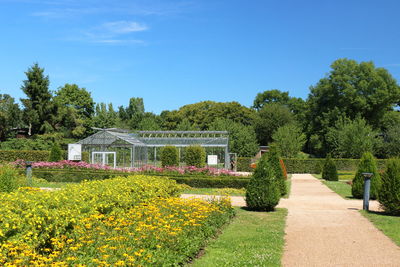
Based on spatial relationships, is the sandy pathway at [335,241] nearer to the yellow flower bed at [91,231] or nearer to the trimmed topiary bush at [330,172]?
the yellow flower bed at [91,231]

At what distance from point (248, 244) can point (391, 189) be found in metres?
6.27

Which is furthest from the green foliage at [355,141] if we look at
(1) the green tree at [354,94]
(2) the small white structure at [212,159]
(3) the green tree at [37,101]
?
(3) the green tree at [37,101]

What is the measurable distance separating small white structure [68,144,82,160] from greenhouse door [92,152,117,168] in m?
1.28

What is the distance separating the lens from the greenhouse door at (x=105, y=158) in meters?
30.8

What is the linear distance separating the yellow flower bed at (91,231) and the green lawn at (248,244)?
0.29m

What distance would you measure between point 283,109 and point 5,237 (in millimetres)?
59496

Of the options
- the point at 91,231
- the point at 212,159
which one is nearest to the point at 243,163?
the point at 212,159

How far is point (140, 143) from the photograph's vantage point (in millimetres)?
31766

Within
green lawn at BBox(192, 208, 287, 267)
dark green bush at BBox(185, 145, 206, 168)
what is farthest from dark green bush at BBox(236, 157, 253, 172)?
green lawn at BBox(192, 208, 287, 267)

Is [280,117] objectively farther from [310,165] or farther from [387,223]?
[387,223]

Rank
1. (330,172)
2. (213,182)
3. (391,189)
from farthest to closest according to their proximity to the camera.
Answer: (330,172) → (213,182) → (391,189)

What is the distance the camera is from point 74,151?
2981 cm

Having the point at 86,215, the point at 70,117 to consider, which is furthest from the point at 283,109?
the point at 86,215

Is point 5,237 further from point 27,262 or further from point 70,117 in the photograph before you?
point 70,117
